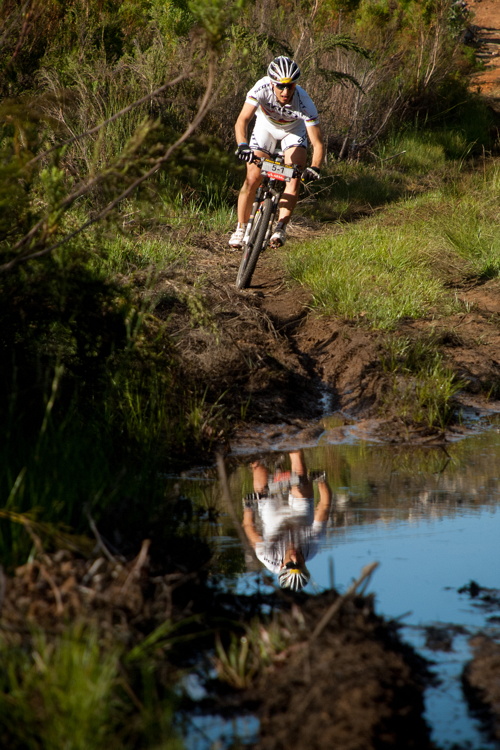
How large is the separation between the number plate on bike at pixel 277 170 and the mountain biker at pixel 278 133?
152 millimetres

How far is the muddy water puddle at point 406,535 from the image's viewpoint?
10.8 ft

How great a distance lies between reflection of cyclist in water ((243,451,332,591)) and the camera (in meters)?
4.03

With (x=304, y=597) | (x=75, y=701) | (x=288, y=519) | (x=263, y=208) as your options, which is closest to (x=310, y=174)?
(x=263, y=208)

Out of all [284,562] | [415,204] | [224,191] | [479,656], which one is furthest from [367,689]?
[415,204]

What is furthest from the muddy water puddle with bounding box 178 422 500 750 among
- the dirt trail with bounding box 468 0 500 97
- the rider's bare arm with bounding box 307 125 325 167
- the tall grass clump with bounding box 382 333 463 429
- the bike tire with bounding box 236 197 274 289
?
the dirt trail with bounding box 468 0 500 97

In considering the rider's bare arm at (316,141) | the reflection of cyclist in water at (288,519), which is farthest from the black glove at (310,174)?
the reflection of cyclist in water at (288,519)

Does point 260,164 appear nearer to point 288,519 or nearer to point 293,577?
point 288,519

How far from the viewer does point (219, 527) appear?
4488mm

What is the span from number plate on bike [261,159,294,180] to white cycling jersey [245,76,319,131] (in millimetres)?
662

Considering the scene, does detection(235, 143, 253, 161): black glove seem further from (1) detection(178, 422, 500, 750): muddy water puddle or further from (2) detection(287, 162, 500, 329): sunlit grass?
(1) detection(178, 422, 500, 750): muddy water puddle

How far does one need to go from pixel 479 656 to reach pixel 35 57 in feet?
34.0

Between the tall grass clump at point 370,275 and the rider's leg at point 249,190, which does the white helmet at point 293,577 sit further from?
the rider's leg at point 249,190

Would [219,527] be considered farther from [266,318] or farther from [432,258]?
[432,258]

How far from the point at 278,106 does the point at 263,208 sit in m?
1.06
